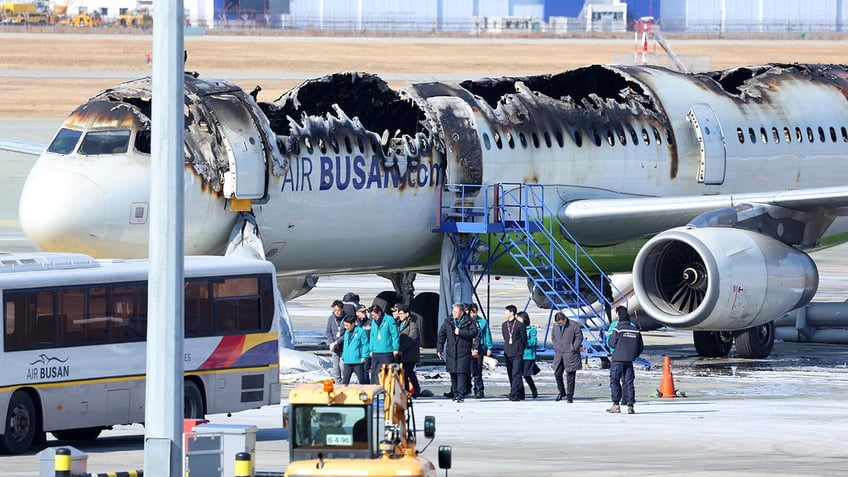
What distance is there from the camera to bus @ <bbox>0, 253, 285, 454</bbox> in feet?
68.2

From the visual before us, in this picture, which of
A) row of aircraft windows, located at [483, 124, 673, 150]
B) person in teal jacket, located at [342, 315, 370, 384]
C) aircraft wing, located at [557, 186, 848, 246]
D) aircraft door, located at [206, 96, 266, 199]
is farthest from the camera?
row of aircraft windows, located at [483, 124, 673, 150]

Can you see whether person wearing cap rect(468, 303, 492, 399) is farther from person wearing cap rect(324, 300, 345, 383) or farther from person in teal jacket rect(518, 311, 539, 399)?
person wearing cap rect(324, 300, 345, 383)

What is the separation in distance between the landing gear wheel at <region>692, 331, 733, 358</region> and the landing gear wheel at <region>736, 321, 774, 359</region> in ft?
1.19

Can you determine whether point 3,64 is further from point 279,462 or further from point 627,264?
point 279,462

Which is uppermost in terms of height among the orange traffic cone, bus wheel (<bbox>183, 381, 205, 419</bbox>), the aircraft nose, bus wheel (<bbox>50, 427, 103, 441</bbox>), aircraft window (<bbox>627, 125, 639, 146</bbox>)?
aircraft window (<bbox>627, 125, 639, 146</bbox>)

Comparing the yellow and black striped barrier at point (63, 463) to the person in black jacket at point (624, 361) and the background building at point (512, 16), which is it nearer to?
the person in black jacket at point (624, 361)

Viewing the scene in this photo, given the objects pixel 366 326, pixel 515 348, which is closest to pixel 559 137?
pixel 515 348

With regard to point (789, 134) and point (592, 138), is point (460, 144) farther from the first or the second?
point (789, 134)

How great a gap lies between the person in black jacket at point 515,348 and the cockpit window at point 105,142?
20.6 feet

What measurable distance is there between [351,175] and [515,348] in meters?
5.05

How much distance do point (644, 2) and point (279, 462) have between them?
418 ft

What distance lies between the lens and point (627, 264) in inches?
1350

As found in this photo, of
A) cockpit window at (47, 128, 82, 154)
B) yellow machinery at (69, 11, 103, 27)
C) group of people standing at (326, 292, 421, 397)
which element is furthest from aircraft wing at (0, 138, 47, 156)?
yellow machinery at (69, 11, 103, 27)

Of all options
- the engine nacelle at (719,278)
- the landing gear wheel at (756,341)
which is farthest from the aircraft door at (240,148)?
the landing gear wheel at (756,341)
